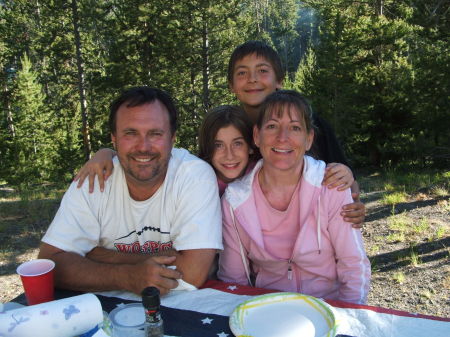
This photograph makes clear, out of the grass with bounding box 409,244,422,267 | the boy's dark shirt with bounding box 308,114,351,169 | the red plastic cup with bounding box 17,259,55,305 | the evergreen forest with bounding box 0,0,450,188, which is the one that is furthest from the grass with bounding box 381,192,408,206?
the red plastic cup with bounding box 17,259,55,305

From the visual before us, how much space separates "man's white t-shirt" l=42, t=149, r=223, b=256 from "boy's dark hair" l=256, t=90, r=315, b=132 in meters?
0.49

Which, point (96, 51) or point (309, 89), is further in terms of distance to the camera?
point (96, 51)

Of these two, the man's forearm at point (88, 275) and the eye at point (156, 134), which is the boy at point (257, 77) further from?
the man's forearm at point (88, 275)

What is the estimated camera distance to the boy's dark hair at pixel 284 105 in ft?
6.91

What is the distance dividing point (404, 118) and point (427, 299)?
1182 centimetres

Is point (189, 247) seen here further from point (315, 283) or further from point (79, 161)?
point (79, 161)

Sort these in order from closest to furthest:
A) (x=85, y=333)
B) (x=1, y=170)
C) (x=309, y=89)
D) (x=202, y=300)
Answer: (x=85, y=333) < (x=202, y=300) < (x=309, y=89) < (x=1, y=170)

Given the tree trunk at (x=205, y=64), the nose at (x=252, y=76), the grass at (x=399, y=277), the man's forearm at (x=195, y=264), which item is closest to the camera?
the man's forearm at (x=195, y=264)

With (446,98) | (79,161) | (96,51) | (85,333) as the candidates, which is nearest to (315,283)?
(85,333)

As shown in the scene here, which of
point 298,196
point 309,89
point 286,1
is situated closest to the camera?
point 298,196

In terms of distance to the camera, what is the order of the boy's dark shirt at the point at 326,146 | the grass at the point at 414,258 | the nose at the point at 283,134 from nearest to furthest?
the nose at the point at 283,134
the boy's dark shirt at the point at 326,146
the grass at the point at 414,258

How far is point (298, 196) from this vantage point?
213 centimetres

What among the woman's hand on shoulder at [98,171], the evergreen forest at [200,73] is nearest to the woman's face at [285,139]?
the woman's hand on shoulder at [98,171]

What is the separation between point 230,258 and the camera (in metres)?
2.20
